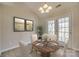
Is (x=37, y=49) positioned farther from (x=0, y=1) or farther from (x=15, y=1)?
(x=0, y=1)

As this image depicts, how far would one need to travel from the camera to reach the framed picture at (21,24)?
6.59ft

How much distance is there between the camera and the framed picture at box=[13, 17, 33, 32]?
2.01 metres

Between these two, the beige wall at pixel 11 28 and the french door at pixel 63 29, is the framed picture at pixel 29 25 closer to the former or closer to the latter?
the beige wall at pixel 11 28

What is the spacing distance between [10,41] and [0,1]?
781 millimetres

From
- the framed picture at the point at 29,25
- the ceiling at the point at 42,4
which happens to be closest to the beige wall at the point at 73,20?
the ceiling at the point at 42,4

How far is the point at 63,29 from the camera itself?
2043 millimetres

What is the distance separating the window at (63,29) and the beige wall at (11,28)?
0.62 m

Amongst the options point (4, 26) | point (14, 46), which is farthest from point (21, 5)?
point (14, 46)

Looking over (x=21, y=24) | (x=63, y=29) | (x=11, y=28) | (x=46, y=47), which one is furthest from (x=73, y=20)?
(x=11, y=28)

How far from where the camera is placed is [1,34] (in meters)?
1.95

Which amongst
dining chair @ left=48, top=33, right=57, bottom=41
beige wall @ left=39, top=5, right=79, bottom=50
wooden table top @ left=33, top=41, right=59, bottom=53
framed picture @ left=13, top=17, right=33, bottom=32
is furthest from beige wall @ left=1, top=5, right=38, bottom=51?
beige wall @ left=39, top=5, right=79, bottom=50

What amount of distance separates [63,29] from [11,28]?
106 cm

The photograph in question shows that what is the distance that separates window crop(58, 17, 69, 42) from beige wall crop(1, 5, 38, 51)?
2.04 ft

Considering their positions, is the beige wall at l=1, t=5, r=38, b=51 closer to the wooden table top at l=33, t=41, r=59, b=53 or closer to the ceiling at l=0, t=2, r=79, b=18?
the ceiling at l=0, t=2, r=79, b=18
